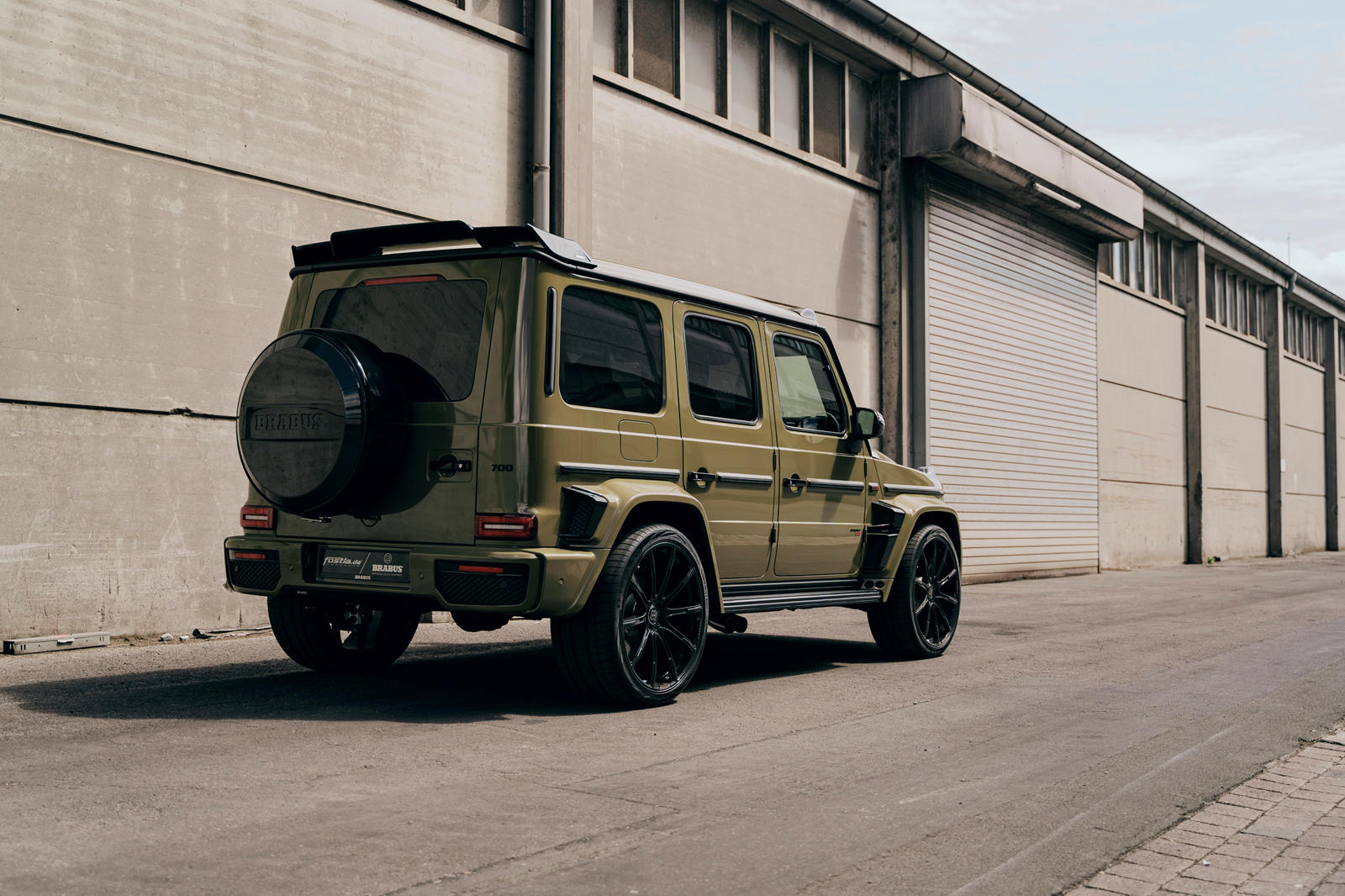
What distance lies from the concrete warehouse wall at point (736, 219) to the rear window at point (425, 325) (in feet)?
22.7

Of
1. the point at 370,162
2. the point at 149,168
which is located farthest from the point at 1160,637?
the point at 149,168

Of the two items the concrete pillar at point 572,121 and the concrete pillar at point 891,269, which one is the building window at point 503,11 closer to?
the concrete pillar at point 572,121

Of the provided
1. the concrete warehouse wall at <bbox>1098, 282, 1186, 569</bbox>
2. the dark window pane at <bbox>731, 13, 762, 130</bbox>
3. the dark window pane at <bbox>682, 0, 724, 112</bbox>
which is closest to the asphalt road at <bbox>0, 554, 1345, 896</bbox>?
the dark window pane at <bbox>682, 0, 724, 112</bbox>

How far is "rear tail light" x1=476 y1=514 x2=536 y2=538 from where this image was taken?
235 inches

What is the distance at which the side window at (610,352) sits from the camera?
20.8 ft

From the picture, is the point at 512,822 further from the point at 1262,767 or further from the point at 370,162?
the point at 370,162

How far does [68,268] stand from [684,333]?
450 cm

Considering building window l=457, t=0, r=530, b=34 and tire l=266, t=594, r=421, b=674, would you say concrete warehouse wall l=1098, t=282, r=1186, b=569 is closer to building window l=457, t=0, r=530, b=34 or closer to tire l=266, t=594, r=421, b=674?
building window l=457, t=0, r=530, b=34

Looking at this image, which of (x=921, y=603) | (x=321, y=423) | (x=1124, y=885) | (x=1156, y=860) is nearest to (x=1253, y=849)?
(x=1156, y=860)

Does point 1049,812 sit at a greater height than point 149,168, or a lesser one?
lesser

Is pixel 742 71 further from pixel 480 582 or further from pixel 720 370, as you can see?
→ pixel 480 582

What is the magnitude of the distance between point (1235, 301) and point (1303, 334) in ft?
24.6

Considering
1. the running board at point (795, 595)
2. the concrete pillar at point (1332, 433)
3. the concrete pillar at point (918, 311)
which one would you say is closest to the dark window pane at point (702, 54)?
the concrete pillar at point (918, 311)

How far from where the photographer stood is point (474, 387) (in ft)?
20.2
